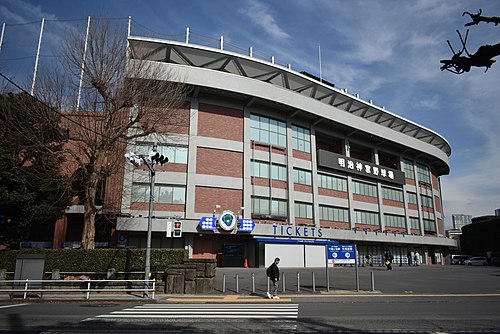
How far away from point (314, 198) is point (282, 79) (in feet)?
46.6

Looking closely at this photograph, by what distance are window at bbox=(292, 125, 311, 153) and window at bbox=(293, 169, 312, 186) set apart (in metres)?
2.58

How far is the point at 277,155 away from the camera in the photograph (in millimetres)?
39125

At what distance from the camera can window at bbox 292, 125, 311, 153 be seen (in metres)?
41.5

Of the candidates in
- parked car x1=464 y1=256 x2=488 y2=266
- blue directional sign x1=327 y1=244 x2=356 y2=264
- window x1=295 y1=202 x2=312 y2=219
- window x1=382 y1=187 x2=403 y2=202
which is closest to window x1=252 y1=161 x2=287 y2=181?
window x1=295 y1=202 x2=312 y2=219

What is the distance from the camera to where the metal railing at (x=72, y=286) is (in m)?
15.4

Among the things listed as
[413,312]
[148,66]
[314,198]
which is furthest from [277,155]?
[413,312]

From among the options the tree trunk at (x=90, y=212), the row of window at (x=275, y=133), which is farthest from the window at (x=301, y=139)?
the tree trunk at (x=90, y=212)

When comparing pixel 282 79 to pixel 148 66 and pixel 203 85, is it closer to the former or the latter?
pixel 203 85

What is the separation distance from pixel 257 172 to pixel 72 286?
21.8 m

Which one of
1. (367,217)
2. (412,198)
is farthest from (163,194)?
(412,198)

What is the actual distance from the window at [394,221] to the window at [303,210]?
48.0 feet

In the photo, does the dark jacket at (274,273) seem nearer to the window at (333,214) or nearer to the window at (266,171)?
the window at (266,171)

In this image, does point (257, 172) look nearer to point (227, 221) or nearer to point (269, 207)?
point (269, 207)

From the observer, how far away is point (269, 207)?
122ft
